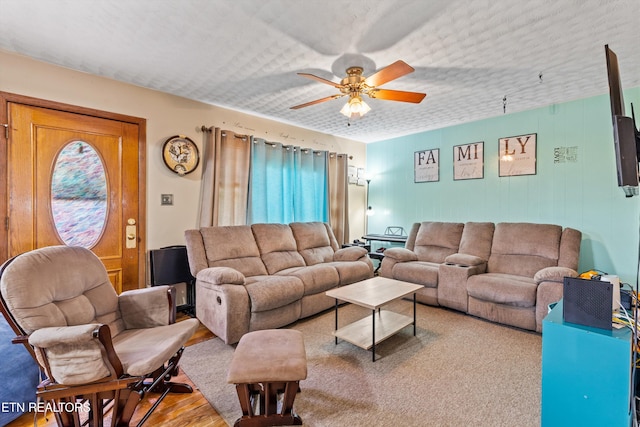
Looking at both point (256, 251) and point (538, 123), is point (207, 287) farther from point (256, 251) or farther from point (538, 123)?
point (538, 123)

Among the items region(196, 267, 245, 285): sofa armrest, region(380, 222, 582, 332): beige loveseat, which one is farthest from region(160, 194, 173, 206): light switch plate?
region(380, 222, 582, 332): beige loveseat

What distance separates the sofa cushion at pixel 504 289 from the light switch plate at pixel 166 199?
3588mm

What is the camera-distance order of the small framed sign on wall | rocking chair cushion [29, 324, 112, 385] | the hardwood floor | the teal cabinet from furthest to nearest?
the small framed sign on wall → the hardwood floor → rocking chair cushion [29, 324, 112, 385] → the teal cabinet

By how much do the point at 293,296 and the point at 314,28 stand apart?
7.65 ft

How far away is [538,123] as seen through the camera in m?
3.67

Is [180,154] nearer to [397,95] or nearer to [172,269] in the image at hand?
[172,269]

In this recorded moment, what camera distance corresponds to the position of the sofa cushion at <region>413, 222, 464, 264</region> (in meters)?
4.01

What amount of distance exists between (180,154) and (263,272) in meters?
1.73

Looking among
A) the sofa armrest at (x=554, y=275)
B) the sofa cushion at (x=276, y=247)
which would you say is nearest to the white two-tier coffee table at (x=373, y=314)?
the sofa cushion at (x=276, y=247)

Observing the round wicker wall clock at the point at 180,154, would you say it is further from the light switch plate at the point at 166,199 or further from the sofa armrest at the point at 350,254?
the sofa armrest at the point at 350,254

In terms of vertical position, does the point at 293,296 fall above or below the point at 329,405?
above

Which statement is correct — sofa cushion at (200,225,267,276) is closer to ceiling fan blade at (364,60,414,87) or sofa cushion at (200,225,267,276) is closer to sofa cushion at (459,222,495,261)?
ceiling fan blade at (364,60,414,87)

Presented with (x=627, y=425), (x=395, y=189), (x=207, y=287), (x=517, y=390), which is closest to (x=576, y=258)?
(x=517, y=390)

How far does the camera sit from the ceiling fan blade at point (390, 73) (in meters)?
1.98
